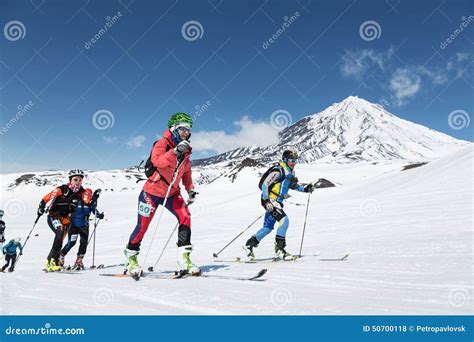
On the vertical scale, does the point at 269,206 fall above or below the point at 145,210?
above

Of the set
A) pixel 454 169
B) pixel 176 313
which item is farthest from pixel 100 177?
pixel 176 313

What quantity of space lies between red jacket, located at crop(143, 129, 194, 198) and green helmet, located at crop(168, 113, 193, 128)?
0.15 metres

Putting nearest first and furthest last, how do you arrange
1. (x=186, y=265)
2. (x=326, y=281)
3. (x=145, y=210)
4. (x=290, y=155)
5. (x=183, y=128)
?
(x=326, y=281) → (x=186, y=265) → (x=183, y=128) → (x=145, y=210) → (x=290, y=155)

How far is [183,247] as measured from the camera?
227 inches

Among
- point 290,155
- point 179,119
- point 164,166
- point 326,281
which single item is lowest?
point 326,281

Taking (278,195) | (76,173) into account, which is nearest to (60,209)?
(76,173)

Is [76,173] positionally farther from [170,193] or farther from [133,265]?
[133,265]

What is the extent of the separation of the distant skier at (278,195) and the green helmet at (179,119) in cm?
266

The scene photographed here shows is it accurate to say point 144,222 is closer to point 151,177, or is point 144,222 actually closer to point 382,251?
point 151,177

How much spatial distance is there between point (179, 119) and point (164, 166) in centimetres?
88

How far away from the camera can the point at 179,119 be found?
230 inches

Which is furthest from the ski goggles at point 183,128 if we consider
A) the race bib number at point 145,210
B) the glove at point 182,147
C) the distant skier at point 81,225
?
the distant skier at point 81,225

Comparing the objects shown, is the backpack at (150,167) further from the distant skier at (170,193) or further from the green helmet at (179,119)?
the green helmet at (179,119)

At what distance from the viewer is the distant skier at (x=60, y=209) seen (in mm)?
7773
